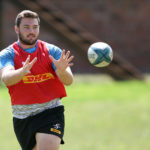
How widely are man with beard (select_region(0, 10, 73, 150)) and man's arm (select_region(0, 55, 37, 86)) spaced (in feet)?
0.18

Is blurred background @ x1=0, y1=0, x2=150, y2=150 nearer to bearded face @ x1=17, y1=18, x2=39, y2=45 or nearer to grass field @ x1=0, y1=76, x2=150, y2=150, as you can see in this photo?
grass field @ x1=0, y1=76, x2=150, y2=150

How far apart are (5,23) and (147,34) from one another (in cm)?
567

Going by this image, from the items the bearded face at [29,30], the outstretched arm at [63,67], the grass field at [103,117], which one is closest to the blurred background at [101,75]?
the grass field at [103,117]

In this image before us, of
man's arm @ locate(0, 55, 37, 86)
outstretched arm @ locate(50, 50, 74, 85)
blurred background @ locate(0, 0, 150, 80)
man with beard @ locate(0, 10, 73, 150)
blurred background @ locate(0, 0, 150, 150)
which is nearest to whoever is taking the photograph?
man's arm @ locate(0, 55, 37, 86)

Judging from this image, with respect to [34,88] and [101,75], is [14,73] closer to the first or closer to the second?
[34,88]

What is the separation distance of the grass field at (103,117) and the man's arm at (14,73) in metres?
2.99

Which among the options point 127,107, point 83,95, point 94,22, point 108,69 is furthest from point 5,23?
point 127,107

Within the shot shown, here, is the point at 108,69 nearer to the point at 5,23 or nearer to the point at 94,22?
the point at 94,22

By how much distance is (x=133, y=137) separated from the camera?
8227 mm

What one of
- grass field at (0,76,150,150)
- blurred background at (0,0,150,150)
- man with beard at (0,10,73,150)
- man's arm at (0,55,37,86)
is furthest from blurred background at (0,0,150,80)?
man's arm at (0,55,37,86)

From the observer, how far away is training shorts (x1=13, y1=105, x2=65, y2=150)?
5074mm

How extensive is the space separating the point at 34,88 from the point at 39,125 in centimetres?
41

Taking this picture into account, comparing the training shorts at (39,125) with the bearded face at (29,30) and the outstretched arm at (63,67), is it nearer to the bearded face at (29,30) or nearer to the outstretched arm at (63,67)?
the outstretched arm at (63,67)

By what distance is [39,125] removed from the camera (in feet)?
16.6
